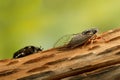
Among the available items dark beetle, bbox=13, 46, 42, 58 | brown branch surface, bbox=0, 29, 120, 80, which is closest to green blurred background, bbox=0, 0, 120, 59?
dark beetle, bbox=13, 46, 42, 58

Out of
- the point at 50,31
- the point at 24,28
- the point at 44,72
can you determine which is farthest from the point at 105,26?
the point at 44,72

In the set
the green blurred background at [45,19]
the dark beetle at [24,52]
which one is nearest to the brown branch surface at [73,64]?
the dark beetle at [24,52]

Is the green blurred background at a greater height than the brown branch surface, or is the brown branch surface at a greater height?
the green blurred background

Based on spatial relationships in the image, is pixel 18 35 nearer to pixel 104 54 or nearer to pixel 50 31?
pixel 50 31

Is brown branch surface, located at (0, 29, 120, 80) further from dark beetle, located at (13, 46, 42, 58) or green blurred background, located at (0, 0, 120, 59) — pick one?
green blurred background, located at (0, 0, 120, 59)

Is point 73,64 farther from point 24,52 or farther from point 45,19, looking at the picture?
point 45,19

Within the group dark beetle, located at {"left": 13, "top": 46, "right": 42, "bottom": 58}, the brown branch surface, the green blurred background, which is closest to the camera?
the brown branch surface
